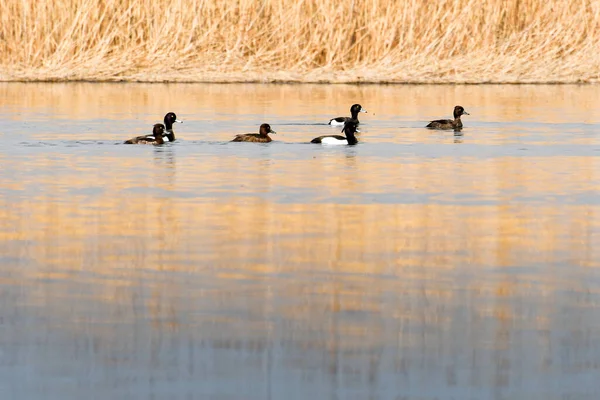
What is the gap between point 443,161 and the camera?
18422 millimetres

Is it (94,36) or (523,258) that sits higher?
(94,36)

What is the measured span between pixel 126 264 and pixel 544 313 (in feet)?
9.88

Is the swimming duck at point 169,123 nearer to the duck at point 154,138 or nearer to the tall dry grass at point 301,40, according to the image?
the duck at point 154,138

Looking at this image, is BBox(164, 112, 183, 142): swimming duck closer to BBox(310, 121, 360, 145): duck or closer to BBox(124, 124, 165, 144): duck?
BBox(124, 124, 165, 144): duck

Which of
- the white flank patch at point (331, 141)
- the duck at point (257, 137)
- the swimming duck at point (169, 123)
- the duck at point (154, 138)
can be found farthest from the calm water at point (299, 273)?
the swimming duck at point (169, 123)

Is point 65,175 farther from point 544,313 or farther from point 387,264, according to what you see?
point 544,313

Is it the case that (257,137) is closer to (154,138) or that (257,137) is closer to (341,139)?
(341,139)

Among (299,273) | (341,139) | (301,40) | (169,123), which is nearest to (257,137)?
(341,139)

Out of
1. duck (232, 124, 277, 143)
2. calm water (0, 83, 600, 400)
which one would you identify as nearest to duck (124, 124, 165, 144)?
calm water (0, 83, 600, 400)

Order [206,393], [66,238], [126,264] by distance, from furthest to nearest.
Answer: [66,238] → [126,264] → [206,393]

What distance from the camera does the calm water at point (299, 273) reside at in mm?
6824

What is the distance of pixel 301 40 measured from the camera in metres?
40.0

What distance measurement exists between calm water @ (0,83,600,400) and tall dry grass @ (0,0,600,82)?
1934 centimetres

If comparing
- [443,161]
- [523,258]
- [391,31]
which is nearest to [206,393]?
[523,258]
